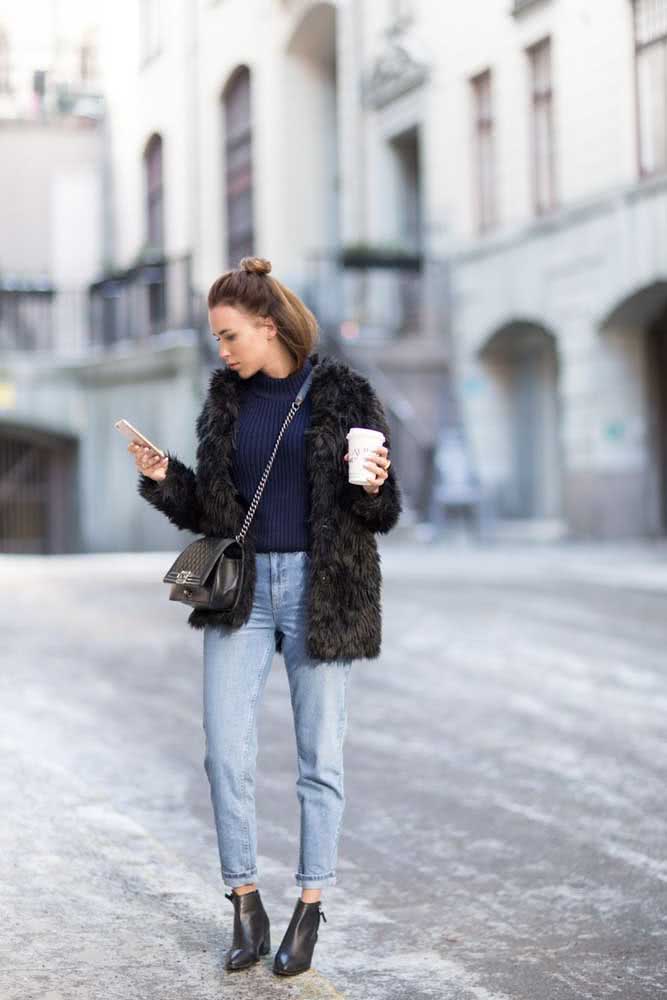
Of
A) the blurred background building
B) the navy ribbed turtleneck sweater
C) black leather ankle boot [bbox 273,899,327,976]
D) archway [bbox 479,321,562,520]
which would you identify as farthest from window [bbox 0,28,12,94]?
black leather ankle boot [bbox 273,899,327,976]

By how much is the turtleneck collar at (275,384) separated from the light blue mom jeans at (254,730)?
0.42 metres

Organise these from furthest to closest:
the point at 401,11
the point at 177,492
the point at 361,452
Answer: the point at 401,11 → the point at 177,492 → the point at 361,452

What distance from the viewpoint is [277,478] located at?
4.23 meters

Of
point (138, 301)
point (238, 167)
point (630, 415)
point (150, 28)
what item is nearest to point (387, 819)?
point (630, 415)

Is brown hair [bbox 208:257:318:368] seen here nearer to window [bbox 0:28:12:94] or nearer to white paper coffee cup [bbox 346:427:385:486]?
white paper coffee cup [bbox 346:427:385:486]

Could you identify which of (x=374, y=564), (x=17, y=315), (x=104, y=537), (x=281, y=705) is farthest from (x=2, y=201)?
(x=374, y=564)

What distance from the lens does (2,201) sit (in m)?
38.1

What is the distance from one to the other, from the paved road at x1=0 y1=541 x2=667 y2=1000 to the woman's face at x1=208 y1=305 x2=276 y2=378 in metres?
1.54

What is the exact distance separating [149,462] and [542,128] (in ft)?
62.7

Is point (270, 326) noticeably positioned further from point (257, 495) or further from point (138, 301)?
point (138, 301)

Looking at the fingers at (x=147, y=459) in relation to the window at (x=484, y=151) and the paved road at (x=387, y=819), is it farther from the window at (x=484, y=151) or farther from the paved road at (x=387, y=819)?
the window at (x=484, y=151)

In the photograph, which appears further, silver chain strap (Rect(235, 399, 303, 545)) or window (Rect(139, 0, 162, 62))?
window (Rect(139, 0, 162, 62))

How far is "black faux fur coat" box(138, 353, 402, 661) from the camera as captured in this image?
415 cm

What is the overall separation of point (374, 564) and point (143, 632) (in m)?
7.77
